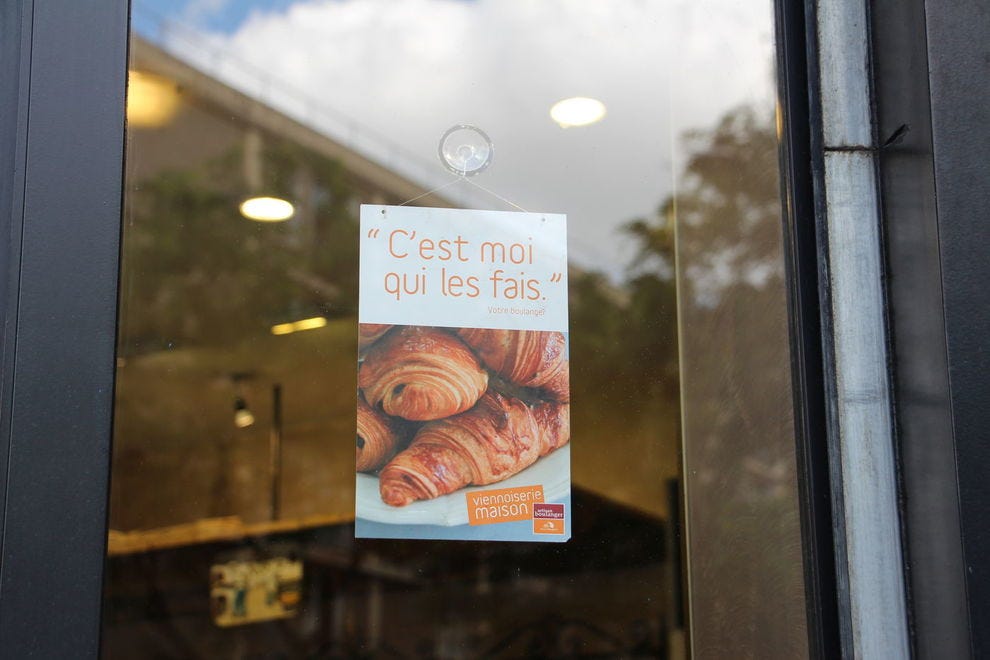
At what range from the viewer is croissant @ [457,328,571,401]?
1842 millimetres

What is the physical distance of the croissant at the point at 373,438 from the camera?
1778 millimetres

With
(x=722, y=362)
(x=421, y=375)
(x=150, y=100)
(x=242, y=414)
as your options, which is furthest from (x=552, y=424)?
(x=150, y=100)

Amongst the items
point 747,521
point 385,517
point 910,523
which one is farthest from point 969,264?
point 385,517

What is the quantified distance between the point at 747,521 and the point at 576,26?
43.0 inches

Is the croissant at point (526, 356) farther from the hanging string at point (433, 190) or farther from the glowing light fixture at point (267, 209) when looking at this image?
the glowing light fixture at point (267, 209)

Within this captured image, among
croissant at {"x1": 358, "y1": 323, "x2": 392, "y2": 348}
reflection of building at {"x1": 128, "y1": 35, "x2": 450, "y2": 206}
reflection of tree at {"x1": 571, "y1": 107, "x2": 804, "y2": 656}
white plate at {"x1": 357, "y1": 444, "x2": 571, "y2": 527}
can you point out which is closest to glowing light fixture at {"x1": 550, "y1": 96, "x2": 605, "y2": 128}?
reflection of tree at {"x1": 571, "y1": 107, "x2": 804, "y2": 656}

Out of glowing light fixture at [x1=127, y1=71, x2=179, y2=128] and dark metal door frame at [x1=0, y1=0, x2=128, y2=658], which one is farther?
glowing light fixture at [x1=127, y1=71, x2=179, y2=128]

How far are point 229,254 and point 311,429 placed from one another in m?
0.38

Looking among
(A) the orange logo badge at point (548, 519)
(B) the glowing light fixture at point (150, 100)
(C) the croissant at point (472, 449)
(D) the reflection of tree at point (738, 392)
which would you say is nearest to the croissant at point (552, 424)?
(C) the croissant at point (472, 449)

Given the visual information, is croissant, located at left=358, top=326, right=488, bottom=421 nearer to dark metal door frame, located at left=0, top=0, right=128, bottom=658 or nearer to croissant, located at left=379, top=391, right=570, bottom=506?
croissant, located at left=379, top=391, right=570, bottom=506

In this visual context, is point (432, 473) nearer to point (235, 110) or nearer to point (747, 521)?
point (747, 521)

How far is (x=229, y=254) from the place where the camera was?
5.83 feet

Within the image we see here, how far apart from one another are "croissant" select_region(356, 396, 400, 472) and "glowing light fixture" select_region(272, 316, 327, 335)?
161mm

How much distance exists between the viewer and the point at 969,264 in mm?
1714
